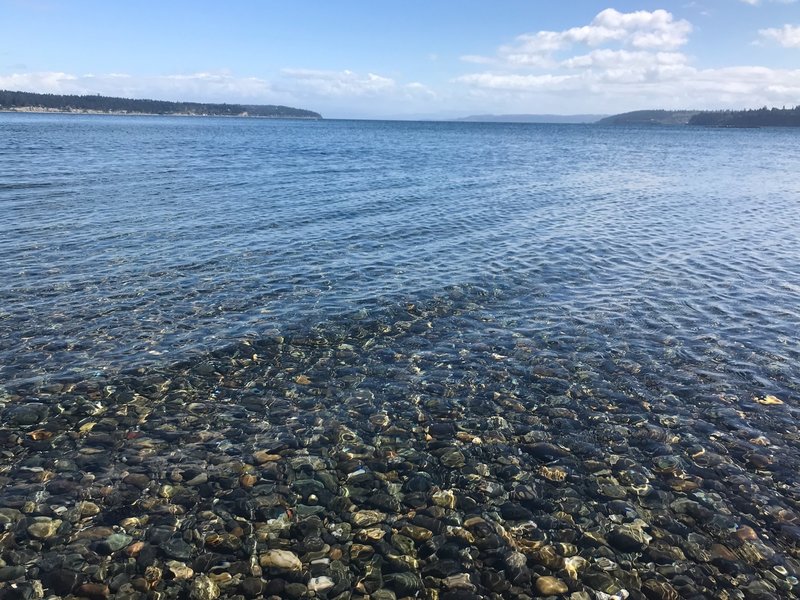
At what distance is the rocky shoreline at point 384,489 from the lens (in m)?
7.54

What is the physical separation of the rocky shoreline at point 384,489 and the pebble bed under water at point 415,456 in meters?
0.04

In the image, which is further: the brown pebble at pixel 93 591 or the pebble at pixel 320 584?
the pebble at pixel 320 584

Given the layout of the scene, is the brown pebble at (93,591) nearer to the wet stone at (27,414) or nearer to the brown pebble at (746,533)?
the wet stone at (27,414)

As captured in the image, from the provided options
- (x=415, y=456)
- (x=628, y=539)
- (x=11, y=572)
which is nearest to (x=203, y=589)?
(x=11, y=572)

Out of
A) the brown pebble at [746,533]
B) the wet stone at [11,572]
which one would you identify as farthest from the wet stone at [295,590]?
A: the brown pebble at [746,533]

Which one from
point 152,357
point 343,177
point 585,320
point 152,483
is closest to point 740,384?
point 585,320

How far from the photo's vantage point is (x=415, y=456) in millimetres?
10406

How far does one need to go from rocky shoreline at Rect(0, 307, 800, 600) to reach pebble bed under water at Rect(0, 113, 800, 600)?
4cm

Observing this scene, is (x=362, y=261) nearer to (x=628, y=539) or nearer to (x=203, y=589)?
(x=628, y=539)

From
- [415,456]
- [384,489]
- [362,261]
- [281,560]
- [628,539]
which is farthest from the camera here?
[362,261]

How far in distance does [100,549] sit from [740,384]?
15076 millimetres

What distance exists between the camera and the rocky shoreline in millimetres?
7543

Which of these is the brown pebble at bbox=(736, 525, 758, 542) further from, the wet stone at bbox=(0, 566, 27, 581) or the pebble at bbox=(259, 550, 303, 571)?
the wet stone at bbox=(0, 566, 27, 581)

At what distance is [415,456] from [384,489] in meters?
1.21
